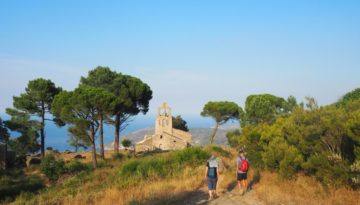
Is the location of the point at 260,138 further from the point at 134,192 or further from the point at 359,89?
the point at 359,89

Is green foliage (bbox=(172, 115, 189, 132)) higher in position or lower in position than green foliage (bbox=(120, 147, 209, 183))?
higher

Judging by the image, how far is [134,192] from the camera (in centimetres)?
1188

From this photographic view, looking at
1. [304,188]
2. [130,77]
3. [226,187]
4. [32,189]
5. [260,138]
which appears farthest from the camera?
[130,77]

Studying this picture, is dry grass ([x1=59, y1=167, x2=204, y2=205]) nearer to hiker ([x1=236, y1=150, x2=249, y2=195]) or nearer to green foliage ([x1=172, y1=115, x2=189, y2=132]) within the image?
A: hiker ([x1=236, y1=150, x2=249, y2=195])

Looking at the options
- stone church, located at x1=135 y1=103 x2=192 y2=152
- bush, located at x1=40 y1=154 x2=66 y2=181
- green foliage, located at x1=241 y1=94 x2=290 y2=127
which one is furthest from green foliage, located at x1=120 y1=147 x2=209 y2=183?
stone church, located at x1=135 y1=103 x2=192 y2=152

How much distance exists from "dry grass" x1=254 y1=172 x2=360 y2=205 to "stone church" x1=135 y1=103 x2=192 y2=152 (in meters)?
34.4

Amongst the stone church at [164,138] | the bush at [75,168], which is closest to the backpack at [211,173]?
the bush at [75,168]

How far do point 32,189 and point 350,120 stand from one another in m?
15.5

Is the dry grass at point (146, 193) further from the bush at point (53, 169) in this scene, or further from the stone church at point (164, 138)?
the stone church at point (164, 138)

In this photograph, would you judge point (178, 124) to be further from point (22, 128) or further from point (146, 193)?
point (146, 193)

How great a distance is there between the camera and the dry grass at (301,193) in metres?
9.46

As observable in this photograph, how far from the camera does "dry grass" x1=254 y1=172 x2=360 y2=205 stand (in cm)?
946

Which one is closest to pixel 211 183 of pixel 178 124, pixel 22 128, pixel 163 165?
pixel 163 165

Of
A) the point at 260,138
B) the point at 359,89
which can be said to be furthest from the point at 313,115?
the point at 359,89
